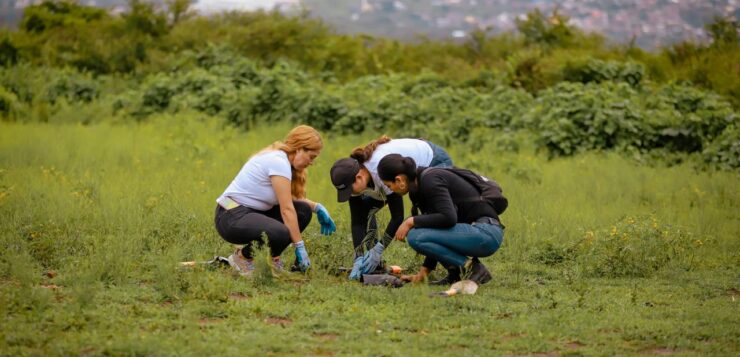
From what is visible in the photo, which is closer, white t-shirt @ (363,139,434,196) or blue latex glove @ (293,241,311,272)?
white t-shirt @ (363,139,434,196)

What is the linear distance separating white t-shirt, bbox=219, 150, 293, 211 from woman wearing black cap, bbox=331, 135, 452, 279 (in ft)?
1.67

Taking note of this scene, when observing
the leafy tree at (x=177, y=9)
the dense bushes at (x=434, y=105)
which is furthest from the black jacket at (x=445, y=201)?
the leafy tree at (x=177, y=9)

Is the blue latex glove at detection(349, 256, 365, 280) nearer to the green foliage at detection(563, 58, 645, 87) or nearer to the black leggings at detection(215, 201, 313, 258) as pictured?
the black leggings at detection(215, 201, 313, 258)

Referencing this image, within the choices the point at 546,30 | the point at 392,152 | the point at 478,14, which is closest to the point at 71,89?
the point at 546,30

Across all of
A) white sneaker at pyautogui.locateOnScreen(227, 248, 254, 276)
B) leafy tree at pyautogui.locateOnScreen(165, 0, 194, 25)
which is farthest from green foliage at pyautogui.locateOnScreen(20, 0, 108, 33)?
white sneaker at pyautogui.locateOnScreen(227, 248, 254, 276)

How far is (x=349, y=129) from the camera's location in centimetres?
1702

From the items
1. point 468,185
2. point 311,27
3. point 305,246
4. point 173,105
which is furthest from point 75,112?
point 468,185

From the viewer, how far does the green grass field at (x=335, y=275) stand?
6285 mm

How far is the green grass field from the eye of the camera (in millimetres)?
6285

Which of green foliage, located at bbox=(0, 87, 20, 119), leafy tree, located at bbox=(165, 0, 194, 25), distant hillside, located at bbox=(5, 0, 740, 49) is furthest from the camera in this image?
distant hillside, located at bbox=(5, 0, 740, 49)

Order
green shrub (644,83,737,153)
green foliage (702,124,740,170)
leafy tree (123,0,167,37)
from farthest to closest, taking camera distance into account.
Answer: leafy tree (123,0,167,37) < green shrub (644,83,737,153) < green foliage (702,124,740,170)

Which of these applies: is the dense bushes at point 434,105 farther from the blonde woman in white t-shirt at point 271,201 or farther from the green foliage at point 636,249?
the blonde woman in white t-shirt at point 271,201

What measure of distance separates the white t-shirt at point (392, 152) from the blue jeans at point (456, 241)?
1.54 ft

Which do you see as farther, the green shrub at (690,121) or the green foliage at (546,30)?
the green foliage at (546,30)
